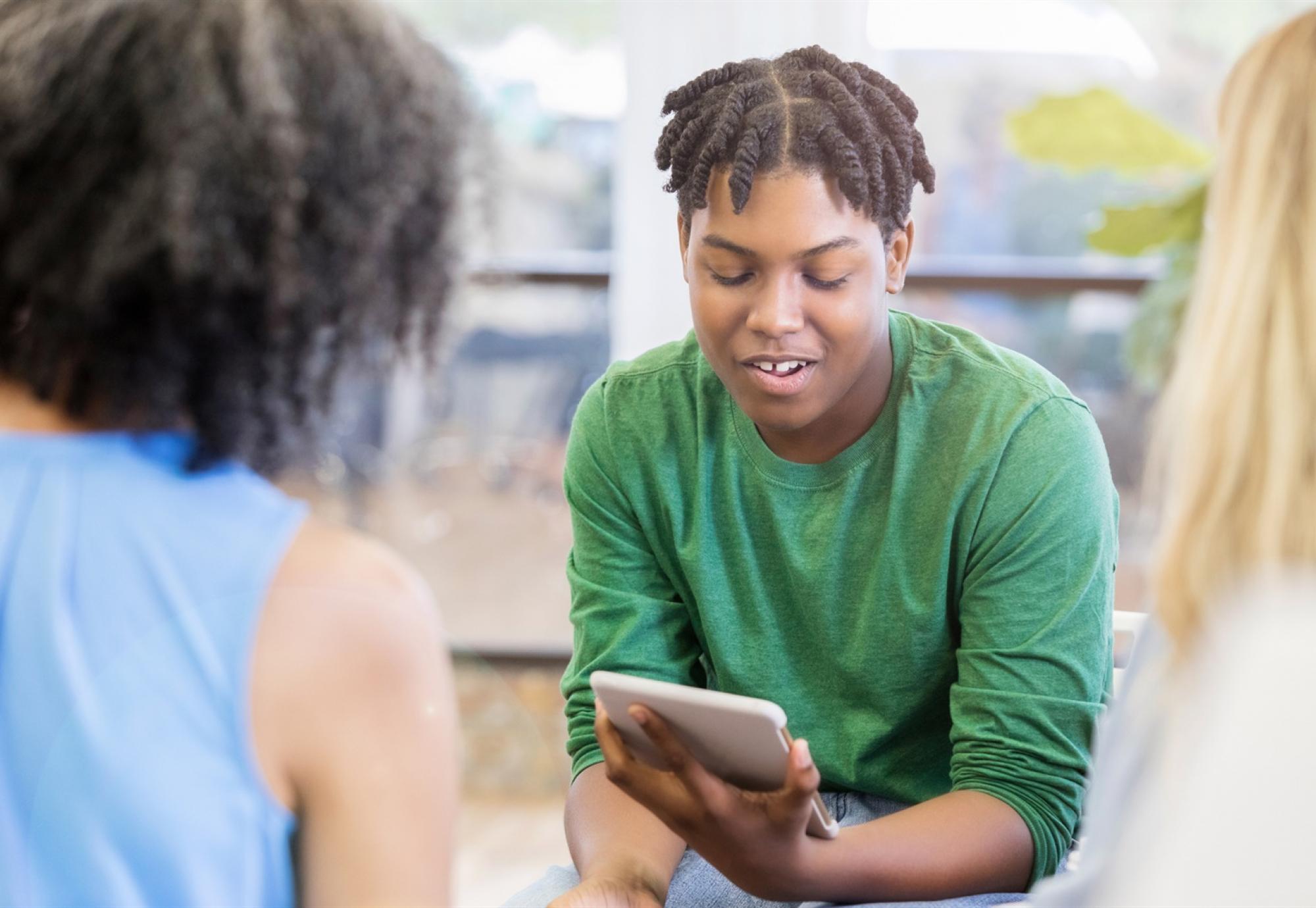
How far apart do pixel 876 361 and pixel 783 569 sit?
0.75 feet

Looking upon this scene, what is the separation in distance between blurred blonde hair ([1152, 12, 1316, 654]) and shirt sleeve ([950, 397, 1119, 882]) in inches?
17.7

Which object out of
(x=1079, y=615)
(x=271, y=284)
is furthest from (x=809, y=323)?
(x=271, y=284)

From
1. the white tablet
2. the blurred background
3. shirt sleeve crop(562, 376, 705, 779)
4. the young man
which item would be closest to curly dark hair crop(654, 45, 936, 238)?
the young man

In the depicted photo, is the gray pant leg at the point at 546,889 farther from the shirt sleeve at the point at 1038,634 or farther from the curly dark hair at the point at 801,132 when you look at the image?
the curly dark hair at the point at 801,132

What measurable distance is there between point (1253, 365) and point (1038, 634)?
0.54 meters

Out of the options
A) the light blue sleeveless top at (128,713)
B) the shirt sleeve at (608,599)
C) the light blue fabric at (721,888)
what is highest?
the light blue sleeveless top at (128,713)

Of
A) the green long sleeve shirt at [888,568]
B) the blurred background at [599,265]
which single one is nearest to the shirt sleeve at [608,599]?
the green long sleeve shirt at [888,568]

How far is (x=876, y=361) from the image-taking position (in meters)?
1.39

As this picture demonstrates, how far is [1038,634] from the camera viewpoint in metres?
1.29

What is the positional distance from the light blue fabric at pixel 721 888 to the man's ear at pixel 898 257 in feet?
1.69

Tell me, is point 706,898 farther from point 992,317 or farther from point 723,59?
point 992,317

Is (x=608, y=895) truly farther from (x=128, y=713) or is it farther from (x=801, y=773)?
(x=128, y=713)

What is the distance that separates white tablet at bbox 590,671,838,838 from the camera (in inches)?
40.8

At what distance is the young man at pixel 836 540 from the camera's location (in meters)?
1.27
